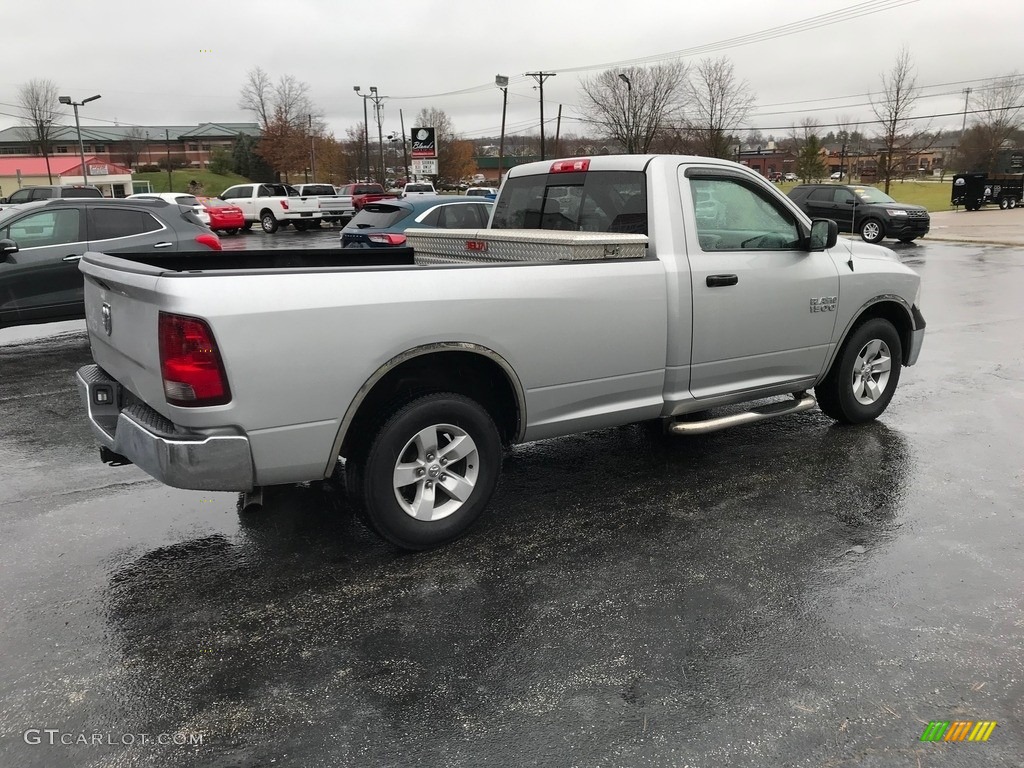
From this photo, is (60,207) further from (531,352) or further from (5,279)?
(531,352)

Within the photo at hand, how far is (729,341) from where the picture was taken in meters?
4.74

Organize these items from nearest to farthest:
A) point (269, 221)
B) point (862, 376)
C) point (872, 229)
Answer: point (862, 376) < point (872, 229) < point (269, 221)

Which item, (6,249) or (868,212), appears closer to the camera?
(6,249)

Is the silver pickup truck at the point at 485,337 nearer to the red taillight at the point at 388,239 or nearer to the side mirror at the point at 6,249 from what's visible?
the side mirror at the point at 6,249

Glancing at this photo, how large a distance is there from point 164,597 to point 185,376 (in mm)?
1108

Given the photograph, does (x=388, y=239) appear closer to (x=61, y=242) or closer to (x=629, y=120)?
(x=61, y=242)

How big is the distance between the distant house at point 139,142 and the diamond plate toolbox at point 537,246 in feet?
363

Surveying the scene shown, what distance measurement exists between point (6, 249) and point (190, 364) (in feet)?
22.2

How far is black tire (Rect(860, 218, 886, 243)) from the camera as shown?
23227 mm

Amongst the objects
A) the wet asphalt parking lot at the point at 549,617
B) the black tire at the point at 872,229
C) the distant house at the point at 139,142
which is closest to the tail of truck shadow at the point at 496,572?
the wet asphalt parking lot at the point at 549,617

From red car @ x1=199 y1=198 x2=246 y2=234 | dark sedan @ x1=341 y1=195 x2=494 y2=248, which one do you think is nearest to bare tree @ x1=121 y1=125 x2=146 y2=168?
red car @ x1=199 y1=198 x2=246 y2=234

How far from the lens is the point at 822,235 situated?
507 cm

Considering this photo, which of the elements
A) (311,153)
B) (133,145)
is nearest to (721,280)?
(311,153)

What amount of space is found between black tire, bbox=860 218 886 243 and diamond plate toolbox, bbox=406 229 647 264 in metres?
21.4
